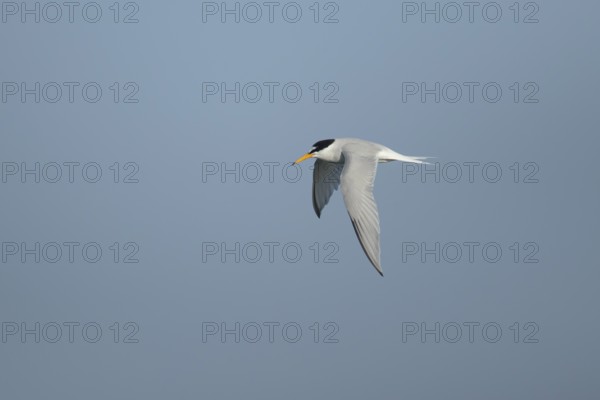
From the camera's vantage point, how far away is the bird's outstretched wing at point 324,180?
40.3 ft

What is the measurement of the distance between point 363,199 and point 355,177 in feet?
1.49

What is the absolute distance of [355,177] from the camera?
406 inches

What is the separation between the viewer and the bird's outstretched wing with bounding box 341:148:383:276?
369 inches

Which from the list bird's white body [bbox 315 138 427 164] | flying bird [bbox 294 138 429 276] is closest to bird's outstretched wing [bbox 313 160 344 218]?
flying bird [bbox 294 138 429 276]

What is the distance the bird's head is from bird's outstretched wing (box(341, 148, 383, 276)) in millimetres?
498

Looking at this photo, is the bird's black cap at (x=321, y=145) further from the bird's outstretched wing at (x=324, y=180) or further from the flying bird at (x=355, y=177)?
the bird's outstretched wing at (x=324, y=180)

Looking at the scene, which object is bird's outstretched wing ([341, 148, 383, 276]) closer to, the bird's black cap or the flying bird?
the flying bird

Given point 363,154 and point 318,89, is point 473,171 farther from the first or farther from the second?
point 363,154

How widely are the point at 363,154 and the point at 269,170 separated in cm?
392

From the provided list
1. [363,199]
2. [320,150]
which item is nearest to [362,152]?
[320,150]

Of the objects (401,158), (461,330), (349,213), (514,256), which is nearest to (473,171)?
(514,256)

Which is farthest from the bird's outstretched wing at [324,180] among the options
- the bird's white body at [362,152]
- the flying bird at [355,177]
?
the bird's white body at [362,152]

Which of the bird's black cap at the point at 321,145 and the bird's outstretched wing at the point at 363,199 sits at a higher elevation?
the bird's black cap at the point at 321,145

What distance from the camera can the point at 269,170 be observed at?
14.6m
